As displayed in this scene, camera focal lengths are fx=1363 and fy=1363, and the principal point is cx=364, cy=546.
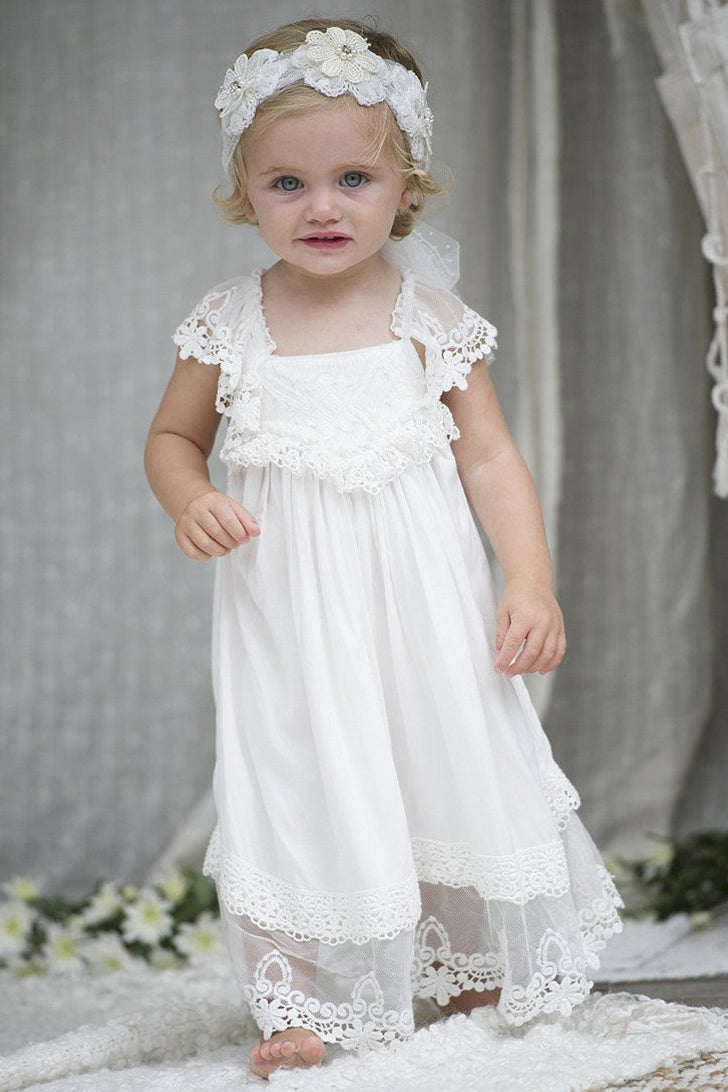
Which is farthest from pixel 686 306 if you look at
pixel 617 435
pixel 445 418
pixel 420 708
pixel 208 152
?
pixel 420 708

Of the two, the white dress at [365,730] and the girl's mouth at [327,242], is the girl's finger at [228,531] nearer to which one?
the white dress at [365,730]

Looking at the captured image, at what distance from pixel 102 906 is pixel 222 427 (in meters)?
0.92

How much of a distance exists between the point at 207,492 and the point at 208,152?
1288 millimetres

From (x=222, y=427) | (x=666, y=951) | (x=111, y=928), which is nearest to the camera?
(x=666, y=951)

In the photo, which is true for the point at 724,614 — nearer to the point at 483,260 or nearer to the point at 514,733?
the point at 483,260

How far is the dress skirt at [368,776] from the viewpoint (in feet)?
5.19

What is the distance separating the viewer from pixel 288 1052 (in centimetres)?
155

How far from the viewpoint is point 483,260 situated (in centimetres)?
267

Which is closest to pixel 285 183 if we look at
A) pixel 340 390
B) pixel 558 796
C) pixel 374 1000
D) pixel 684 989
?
pixel 340 390

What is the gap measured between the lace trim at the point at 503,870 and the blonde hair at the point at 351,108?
80 cm

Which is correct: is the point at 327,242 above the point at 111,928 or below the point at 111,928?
above

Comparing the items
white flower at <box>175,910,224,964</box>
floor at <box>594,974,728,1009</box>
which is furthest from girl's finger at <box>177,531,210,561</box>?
white flower at <box>175,910,224,964</box>

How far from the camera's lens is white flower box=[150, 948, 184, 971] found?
2365 mm

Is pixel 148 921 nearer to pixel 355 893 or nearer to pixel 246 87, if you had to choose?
pixel 355 893
